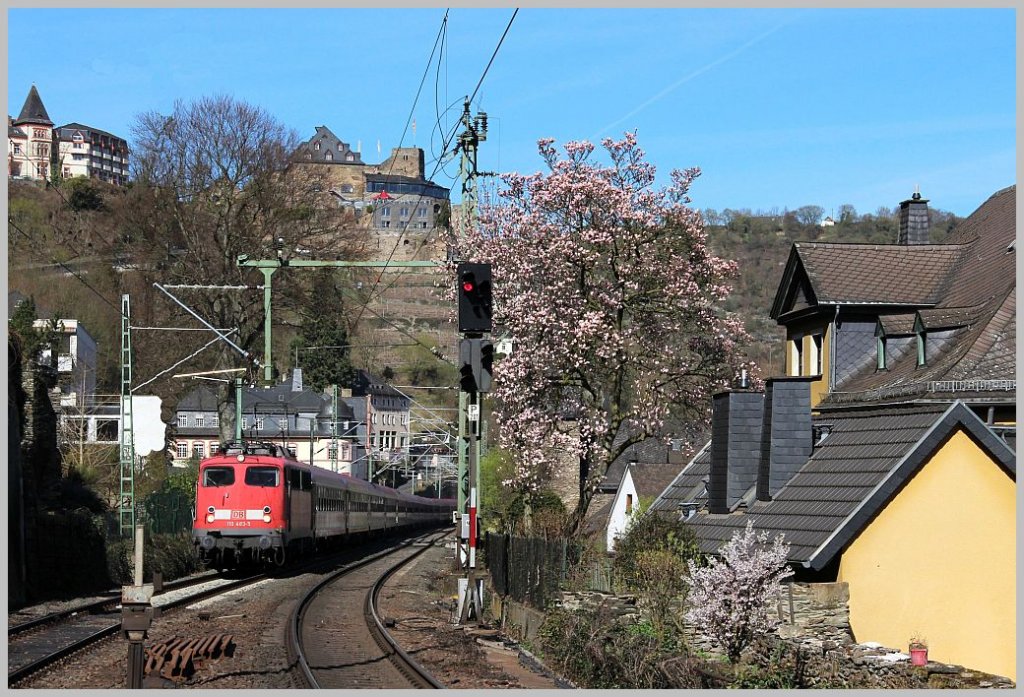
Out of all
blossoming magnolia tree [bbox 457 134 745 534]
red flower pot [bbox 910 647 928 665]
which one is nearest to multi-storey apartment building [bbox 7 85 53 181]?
blossoming magnolia tree [bbox 457 134 745 534]

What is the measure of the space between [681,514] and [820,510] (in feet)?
14.9

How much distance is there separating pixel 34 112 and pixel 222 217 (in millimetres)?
140502

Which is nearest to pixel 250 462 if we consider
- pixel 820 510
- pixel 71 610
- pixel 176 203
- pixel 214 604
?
pixel 214 604

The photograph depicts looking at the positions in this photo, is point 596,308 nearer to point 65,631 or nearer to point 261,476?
point 261,476

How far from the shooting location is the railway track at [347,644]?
14125 mm

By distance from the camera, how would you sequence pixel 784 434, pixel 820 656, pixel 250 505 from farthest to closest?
1. pixel 250 505
2. pixel 784 434
3. pixel 820 656

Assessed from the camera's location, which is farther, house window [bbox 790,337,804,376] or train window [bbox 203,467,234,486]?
house window [bbox 790,337,804,376]

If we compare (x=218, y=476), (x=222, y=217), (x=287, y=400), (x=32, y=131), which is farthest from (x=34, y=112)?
(x=218, y=476)

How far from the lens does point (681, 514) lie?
2125 cm

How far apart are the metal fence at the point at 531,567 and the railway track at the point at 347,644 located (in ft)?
7.74

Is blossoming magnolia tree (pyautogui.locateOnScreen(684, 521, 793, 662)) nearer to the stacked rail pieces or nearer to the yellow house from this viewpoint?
the yellow house

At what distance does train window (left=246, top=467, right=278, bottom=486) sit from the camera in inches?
1179

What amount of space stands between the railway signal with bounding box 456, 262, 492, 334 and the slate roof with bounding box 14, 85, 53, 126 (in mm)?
169006

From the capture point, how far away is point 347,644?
17.6 metres
